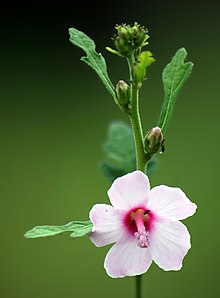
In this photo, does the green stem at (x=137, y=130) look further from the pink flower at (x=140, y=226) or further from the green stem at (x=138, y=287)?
the green stem at (x=138, y=287)

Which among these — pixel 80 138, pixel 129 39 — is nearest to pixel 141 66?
pixel 129 39

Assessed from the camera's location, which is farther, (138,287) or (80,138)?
(80,138)

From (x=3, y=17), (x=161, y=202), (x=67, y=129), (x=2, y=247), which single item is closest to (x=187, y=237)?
(x=161, y=202)

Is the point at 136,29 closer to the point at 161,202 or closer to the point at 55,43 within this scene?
the point at 161,202

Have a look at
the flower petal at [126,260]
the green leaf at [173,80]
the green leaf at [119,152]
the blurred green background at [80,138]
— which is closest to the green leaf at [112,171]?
the green leaf at [119,152]

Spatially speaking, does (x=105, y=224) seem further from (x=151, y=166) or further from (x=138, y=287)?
(x=151, y=166)

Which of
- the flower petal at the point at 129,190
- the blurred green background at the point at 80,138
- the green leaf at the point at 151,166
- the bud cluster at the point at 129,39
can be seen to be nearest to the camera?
the flower petal at the point at 129,190

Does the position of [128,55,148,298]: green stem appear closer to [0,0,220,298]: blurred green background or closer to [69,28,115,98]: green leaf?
[69,28,115,98]: green leaf
